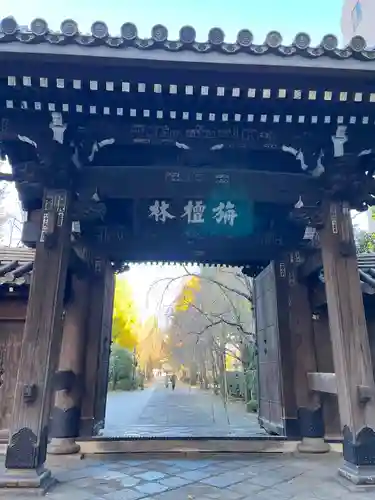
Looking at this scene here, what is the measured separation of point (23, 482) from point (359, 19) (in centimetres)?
3763

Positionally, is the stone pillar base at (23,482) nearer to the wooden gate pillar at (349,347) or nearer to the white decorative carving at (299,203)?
the wooden gate pillar at (349,347)

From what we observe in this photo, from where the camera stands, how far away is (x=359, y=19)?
102 feet

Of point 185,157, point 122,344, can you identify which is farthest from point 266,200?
point 122,344

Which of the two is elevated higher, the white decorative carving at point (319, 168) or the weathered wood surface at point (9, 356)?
the white decorative carving at point (319, 168)

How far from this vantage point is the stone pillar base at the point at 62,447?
587 cm

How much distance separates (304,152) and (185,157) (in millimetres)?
1555

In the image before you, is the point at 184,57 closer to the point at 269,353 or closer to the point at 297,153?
the point at 297,153

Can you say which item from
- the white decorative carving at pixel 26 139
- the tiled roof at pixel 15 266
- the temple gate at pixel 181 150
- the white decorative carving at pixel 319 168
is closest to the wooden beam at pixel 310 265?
the temple gate at pixel 181 150

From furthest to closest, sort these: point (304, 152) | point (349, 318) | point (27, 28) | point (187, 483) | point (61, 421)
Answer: point (61, 421) < point (304, 152) < point (349, 318) < point (187, 483) < point (27, 28)

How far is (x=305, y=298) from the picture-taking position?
6.79m

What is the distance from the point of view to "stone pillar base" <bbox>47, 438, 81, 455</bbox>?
587cm

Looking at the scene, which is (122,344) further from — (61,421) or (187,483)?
(187,483)

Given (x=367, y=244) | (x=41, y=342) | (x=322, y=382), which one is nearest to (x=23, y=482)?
(x=41, y=342)

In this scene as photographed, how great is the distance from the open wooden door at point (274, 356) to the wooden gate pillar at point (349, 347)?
6.38 ft
